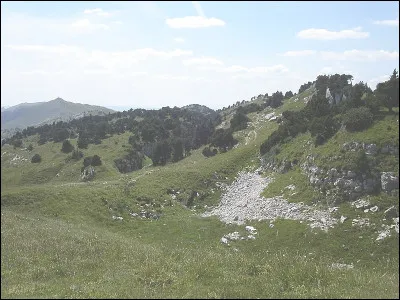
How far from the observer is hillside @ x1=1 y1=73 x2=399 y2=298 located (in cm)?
1521

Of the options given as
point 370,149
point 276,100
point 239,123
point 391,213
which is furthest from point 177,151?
point 391,213

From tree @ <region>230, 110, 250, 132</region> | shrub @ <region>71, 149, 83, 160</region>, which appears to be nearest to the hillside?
shrub @ <region>71, 149, 83, 160</region>

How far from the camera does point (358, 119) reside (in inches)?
1615

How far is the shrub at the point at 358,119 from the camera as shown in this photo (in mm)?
40347

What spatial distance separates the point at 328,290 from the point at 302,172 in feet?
116

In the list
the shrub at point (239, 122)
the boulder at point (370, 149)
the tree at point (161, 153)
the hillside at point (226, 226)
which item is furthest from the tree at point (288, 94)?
the boulder at point (370, 149)

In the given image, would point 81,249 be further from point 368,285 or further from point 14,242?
point 368,285

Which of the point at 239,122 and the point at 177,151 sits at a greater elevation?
the point at 239,122

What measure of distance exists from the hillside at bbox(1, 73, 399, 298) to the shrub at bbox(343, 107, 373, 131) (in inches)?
28.5

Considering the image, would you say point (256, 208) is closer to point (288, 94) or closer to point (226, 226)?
point (226, 226)

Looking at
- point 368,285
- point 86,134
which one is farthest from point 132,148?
point 368,285

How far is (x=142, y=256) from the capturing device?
1984 centimetres

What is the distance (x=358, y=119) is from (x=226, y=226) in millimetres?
19002

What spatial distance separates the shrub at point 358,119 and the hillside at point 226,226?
725 mm
